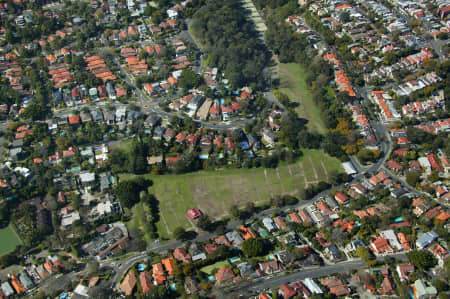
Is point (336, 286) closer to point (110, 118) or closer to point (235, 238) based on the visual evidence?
point (235, 238)

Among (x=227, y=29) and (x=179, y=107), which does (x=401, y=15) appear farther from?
(x=179, y=107)

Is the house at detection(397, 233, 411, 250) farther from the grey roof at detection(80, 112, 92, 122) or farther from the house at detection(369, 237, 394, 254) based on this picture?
the grey roof at detection(80, 112, 92, 122)

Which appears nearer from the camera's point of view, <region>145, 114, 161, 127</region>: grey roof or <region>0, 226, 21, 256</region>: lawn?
<region>0, 226, 21, 256</region>: lawn

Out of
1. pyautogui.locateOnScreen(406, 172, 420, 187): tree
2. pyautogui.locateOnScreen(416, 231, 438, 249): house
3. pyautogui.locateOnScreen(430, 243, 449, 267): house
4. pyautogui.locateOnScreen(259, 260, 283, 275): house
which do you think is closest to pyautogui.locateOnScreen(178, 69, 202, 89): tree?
pyautogui.locateOnScreen(259, 260, 283, 275): house

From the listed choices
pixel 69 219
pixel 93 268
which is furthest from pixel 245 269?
pixel 69 219

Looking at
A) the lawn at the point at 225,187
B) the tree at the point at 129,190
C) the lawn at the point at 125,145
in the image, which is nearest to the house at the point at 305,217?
the lawn at the point at 225,187

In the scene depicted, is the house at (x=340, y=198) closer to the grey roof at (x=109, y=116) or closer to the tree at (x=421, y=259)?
the tree at (x=421, y=259)
